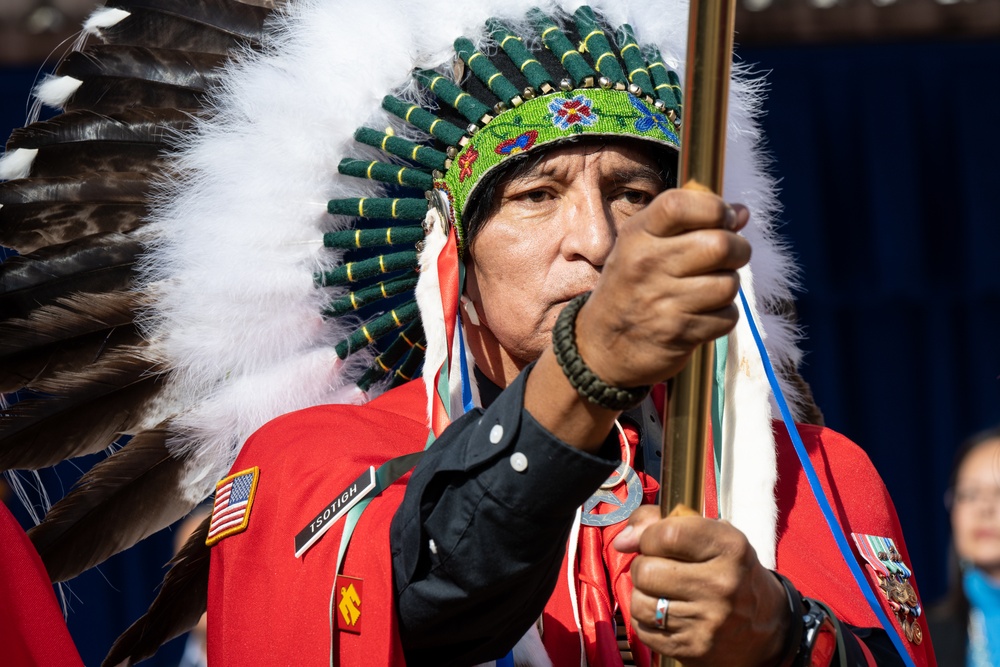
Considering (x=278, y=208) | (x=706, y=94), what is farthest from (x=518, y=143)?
(x=706, y=94)

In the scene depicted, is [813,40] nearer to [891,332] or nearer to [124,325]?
[891,332]

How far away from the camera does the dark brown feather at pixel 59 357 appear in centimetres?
246

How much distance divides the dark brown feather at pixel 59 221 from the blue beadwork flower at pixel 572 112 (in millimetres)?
891

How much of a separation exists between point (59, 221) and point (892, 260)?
3.04 meters

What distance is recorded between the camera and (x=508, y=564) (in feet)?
4.90

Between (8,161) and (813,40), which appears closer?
(8,161)

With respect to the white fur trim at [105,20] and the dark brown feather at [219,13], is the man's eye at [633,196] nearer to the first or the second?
the dark brown feather at [219,13]

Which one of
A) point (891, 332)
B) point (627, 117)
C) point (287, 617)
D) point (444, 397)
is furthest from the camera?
point (891, 332)

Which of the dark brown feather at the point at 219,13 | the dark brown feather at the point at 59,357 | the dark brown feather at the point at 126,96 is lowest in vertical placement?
the dark brown feather at the point at 59,357

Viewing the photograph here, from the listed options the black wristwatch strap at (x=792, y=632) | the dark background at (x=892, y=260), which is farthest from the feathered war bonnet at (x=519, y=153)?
the dark background at (x=892, y=260)

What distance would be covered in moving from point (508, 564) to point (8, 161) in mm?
1588

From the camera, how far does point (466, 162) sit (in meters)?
2.24

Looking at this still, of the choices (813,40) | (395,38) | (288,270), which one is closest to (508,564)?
(288,270)

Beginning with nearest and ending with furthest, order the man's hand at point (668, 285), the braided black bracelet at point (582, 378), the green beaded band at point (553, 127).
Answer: the man's hand at point (668, 285) < the braided black bracelet at point (582, 378) < the green beaded band at point (553, 127)
